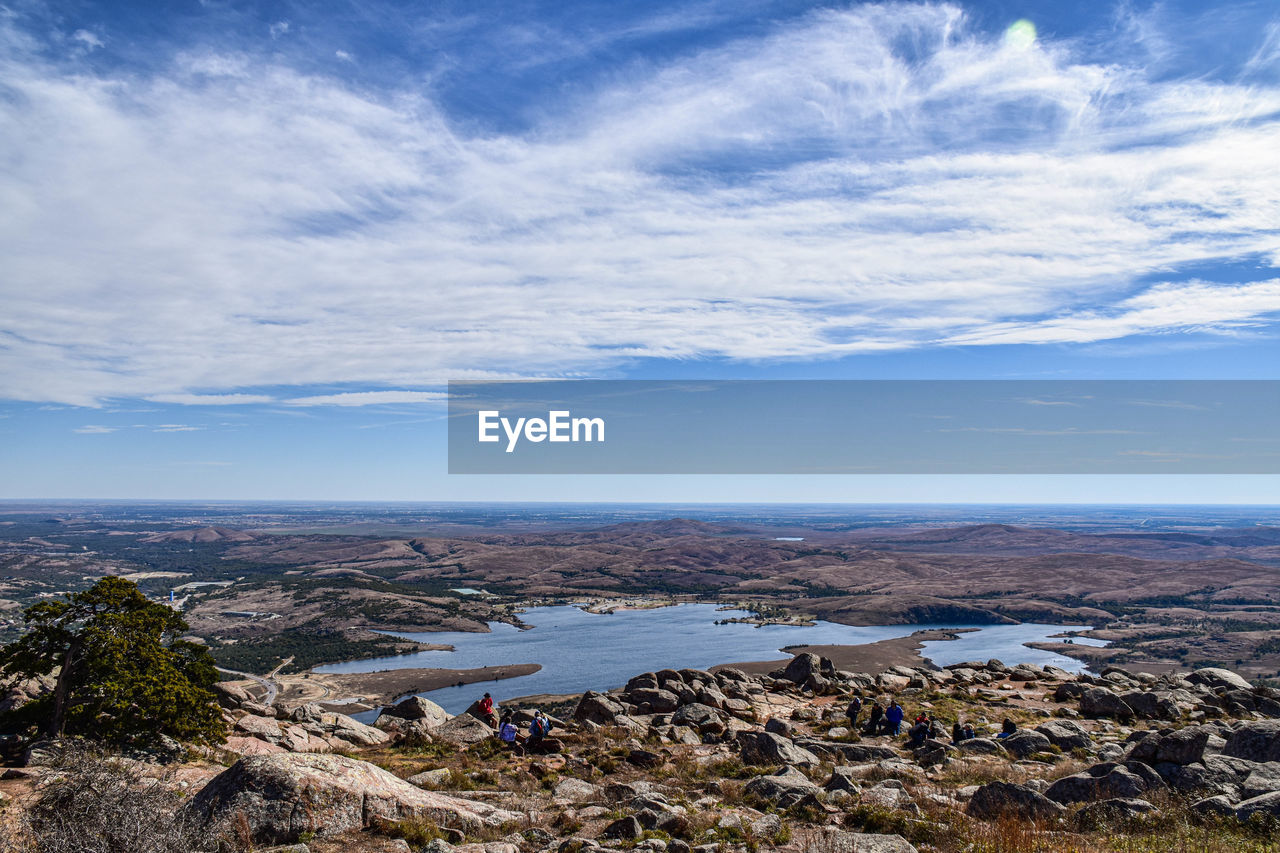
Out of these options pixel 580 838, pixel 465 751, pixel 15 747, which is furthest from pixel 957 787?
pixel 15 747

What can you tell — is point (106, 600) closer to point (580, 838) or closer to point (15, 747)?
point (15, 747)

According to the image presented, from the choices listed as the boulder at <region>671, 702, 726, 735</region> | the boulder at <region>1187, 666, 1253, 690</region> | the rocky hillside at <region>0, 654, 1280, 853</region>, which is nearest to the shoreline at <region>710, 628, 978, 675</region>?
the boulder at <region>1187, 666, 1253, 690</region>

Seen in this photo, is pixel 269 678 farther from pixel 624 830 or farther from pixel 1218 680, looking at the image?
pixel 1218 680

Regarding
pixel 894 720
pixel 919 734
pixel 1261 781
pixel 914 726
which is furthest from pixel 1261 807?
pixel 894 720

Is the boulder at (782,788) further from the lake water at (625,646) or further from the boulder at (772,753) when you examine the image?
the lake water at (625,646)

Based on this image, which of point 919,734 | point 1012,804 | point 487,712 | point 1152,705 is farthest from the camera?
point 1152,705
